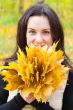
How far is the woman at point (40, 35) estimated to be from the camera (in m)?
3.14

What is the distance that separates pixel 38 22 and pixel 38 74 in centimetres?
69

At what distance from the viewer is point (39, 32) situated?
3338 millimetres

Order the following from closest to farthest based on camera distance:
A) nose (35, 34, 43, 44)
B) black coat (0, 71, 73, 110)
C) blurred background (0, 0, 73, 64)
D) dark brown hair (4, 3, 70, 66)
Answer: black coat (0, 71, 73, 110), nose (35, 34, 43, 44), dark brown hair (4, 3, 70, 66), blurred background (0, 0, 73, 64)

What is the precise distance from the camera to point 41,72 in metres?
2.82

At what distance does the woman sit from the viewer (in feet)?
10.3

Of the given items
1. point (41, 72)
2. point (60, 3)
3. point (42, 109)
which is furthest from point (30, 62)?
point (60, 3)

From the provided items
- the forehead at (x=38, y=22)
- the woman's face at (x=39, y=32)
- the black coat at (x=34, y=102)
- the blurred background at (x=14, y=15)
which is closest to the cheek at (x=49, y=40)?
the woman's face at (x=39, y=32)

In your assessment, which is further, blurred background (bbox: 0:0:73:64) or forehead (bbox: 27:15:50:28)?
blurred background (bbox: 0:0:73:64)

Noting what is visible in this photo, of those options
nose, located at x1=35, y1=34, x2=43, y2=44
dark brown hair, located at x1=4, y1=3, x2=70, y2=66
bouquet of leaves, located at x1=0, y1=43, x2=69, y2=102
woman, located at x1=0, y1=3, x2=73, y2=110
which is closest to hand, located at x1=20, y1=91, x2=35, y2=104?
woman, located at x1=0, y1=3, x2=73, y2=110

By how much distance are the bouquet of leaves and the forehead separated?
0.53m

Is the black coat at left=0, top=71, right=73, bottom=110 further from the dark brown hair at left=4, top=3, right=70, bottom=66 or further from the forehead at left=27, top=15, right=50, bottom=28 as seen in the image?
the forehead at left=27, top=15, right=50, bottom=28

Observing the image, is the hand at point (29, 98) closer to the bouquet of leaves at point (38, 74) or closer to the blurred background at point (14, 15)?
the bouquet of leaves at point (38, 74)

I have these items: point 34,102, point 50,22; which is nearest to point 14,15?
point 50,22

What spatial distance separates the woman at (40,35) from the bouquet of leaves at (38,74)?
0.23 m
